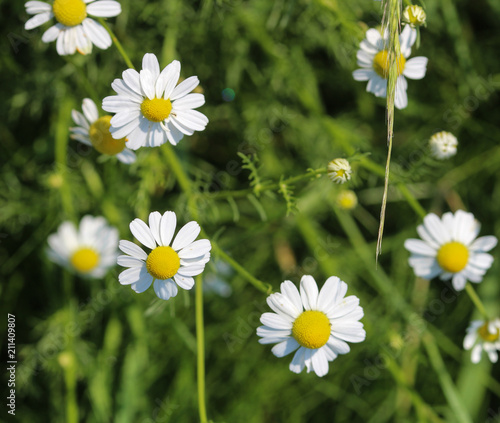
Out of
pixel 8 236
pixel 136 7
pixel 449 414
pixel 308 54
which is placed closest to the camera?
pixel 449 414

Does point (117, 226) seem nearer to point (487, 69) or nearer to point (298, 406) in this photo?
point (298, 406)

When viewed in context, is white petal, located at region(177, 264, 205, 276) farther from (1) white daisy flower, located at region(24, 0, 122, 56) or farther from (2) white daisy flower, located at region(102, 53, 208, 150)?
(1) white daisy flower, located at region(24, 0, 122, 56)

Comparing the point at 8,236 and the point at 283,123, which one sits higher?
the point at 283,123

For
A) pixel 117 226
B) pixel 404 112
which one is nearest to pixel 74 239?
pixel 117 226

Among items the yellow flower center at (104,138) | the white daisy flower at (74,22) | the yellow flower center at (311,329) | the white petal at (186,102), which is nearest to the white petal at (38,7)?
the white daisy flower at (74,22)

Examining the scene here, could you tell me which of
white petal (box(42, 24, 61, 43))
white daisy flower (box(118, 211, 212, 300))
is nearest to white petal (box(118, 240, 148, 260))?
white daisy flower (box(118, 211, 212, 300))

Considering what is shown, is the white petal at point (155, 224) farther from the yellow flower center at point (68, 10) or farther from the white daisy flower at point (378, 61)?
the white daisy flower at point (378, 61)

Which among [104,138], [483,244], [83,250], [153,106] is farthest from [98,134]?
[483,244]
